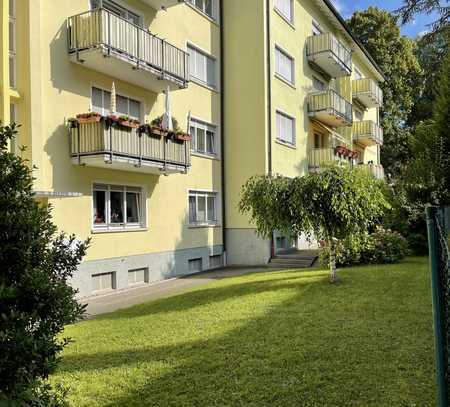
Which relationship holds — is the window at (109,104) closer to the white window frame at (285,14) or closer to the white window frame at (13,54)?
the white window frame at (13,54)

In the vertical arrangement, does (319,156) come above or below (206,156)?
above

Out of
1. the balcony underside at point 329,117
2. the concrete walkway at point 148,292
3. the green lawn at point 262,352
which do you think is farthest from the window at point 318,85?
the green lawn at point 262,352

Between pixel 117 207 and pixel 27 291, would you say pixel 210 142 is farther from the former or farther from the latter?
pixel 27 291

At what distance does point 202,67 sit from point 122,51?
7.06m

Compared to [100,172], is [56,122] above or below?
above

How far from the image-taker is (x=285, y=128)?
2336 cm

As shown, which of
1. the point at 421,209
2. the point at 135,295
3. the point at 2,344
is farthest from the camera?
the point at 421,209

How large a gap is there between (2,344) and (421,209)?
62.3 feet

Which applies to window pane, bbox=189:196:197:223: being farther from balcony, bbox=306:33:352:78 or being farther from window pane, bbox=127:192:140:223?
balcony, bbox=306:33:352:78

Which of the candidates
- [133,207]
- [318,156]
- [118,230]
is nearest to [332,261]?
[118,230]

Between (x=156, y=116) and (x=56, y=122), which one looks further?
(x=156, y=116)

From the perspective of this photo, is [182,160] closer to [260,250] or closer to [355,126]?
[260,250]

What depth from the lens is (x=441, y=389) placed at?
12.4 ft

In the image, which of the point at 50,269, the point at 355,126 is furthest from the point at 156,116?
the point at 355,126
